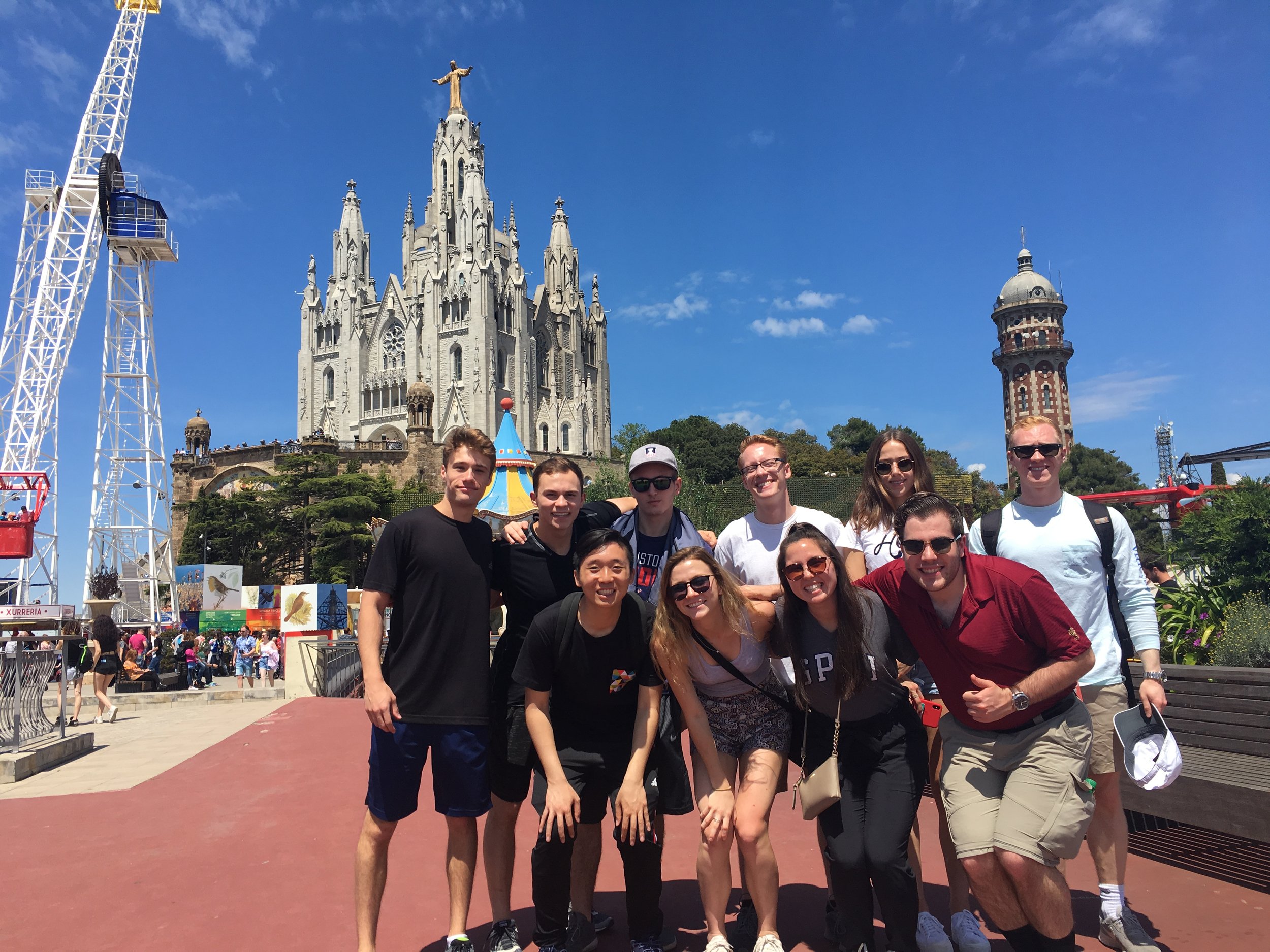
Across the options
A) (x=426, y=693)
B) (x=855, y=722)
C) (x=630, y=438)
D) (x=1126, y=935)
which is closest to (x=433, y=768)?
(x=426, y=693)

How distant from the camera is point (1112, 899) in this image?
3229mm

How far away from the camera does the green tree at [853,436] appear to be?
66.6 meters

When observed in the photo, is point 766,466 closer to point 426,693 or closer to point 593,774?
point 593,774

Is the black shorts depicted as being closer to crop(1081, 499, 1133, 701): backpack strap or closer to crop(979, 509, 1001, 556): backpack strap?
crop(979, 509, 1001, 556): backpack strap

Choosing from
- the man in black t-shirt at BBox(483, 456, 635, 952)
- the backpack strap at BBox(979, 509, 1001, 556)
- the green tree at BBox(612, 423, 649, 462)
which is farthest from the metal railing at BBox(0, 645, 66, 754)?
the green tree at BBox(612, 423, 649, 462)

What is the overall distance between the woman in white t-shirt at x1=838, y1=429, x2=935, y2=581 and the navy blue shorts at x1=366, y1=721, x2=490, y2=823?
1.92 m

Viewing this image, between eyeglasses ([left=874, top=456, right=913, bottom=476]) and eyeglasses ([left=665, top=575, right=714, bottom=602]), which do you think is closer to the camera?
eyeglasses ([left=665, top=575, right=714, bottom=602])

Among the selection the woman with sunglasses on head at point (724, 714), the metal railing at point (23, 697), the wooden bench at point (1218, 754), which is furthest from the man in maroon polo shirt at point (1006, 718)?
the metal railing at point (23, 697)

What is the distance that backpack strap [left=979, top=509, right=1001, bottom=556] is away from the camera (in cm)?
362

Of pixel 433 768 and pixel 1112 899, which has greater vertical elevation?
pixel 433 768

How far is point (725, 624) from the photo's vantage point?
3229mm

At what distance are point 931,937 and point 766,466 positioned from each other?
6.56ft

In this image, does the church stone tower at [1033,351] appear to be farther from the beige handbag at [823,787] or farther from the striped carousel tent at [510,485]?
the beige handbag at [823,787]

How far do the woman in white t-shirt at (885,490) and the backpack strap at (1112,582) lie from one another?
698 mm
